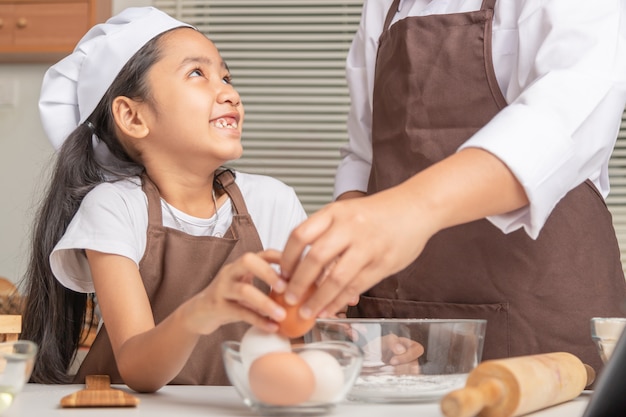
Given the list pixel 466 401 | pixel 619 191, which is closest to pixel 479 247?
pixel 466 401

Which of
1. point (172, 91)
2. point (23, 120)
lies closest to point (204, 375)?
point (172, 91)

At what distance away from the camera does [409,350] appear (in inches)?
33.8

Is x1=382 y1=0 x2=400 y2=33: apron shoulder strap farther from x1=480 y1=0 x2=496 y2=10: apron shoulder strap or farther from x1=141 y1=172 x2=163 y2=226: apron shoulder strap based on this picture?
x1=141 y1=172 x2=163 y2=226: apron shoulder strap

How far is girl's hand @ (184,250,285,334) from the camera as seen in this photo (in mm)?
762

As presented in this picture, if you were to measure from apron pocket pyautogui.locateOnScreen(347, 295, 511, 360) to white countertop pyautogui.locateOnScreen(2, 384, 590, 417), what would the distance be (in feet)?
0.96

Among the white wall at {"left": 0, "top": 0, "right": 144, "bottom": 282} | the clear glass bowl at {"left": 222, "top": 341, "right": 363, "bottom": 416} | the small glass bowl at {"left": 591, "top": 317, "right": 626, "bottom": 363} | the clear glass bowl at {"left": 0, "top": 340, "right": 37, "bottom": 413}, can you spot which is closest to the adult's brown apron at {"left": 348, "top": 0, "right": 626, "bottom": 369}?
the small glass bowl at {"left": 591, "top": 317, "right": 626, "bottom": 363}

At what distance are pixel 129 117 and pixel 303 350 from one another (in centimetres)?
85

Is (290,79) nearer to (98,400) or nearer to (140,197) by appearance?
(140,197)

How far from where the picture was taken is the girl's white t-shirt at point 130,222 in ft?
A: 4.07

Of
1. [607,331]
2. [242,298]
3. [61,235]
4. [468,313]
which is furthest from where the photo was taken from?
[61,235]

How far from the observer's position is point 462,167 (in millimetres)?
821

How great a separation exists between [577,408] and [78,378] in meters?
0.80

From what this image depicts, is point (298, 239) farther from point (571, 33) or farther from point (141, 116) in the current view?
point (141, 116)

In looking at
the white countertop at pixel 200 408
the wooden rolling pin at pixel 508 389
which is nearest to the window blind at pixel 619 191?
the white countertop at pixel 200 408
